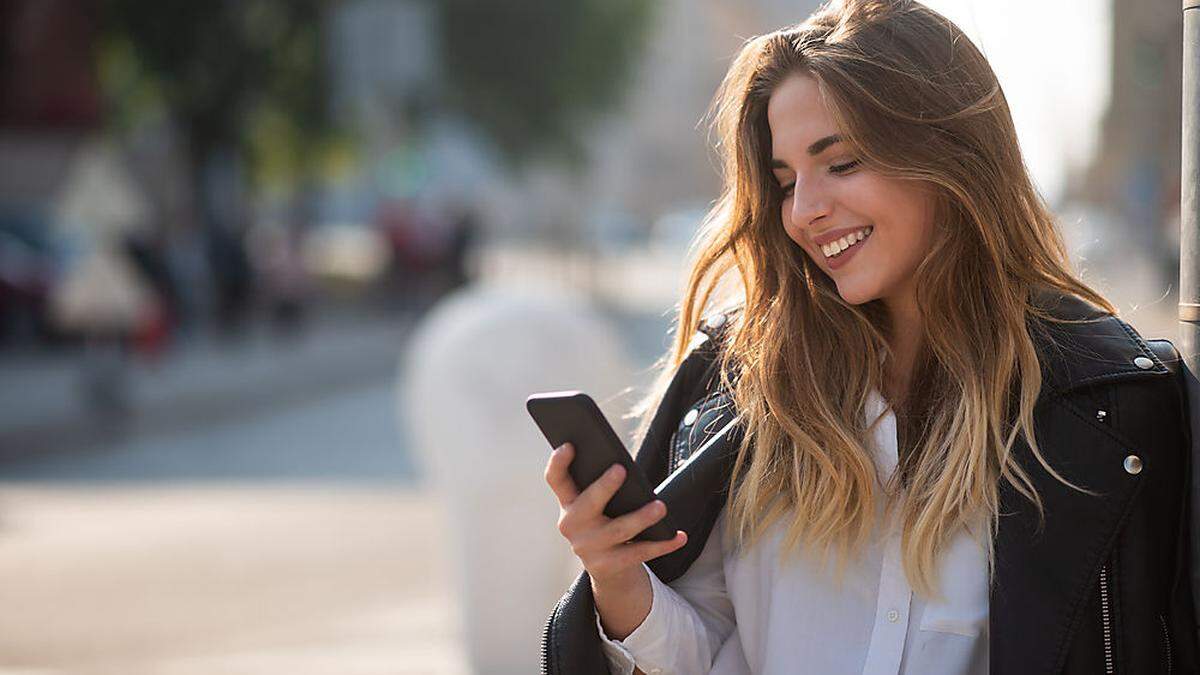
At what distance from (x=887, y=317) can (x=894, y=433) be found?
0.22 metres

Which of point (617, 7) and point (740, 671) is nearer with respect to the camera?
point (740, 671)

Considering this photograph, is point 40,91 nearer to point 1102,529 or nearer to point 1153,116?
point 1153,116

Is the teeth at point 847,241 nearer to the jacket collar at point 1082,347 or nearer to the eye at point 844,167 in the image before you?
the eye at point 844,167

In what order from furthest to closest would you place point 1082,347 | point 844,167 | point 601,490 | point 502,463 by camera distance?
1. point 502,463
2. point 844,167
3. point 1082,347
4. point 601,490

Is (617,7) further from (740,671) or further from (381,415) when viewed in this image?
(740,671)

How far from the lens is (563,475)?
225cm

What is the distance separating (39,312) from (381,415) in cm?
765

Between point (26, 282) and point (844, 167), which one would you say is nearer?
point (844, 167)

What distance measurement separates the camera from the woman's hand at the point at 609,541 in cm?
223

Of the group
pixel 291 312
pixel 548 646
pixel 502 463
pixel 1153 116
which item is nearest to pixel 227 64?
pixel 291 312

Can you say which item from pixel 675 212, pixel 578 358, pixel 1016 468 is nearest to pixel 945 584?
pixel 1016 468

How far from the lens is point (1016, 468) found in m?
2.31

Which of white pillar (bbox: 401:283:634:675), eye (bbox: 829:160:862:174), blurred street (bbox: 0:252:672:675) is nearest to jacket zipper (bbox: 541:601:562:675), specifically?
eye (bbox: 829:160:862:174)

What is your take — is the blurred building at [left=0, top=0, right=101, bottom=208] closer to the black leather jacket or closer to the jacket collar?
the jacket collar
